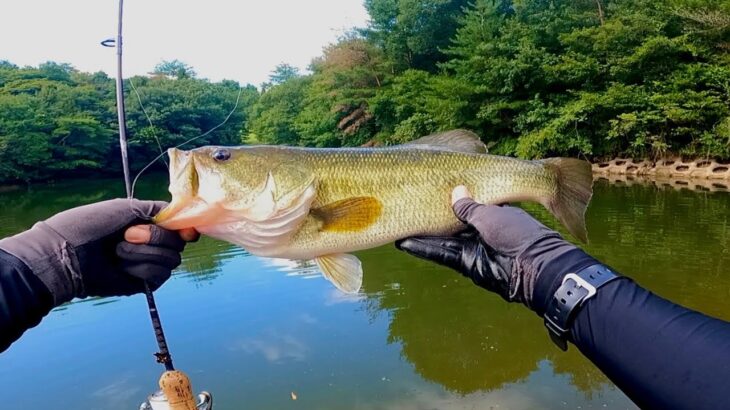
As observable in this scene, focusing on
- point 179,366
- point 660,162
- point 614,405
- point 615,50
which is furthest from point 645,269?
point 615,50

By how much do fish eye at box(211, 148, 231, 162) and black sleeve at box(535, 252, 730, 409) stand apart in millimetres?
1684

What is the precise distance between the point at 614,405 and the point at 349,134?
123 ft

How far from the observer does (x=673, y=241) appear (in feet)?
38.2

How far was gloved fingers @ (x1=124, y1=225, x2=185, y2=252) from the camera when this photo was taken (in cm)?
212

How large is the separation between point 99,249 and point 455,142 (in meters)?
1.96

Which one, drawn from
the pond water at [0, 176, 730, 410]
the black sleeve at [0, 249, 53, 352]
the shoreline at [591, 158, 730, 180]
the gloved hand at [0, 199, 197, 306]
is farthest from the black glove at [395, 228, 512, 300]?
the shoreline at [591, 158, 730, 180]

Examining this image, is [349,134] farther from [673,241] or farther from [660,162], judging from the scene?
[673,241]

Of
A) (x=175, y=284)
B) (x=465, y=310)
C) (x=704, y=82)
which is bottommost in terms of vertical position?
(x=175, y=284)

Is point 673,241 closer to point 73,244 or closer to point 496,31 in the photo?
point 73,244

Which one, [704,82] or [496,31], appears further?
[496,31]

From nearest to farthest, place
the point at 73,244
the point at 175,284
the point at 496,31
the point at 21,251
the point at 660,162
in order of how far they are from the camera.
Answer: the point at 21,251 < the point at 73,244 < the point at 175,284 < the point at 660,162 < the point at 496,31

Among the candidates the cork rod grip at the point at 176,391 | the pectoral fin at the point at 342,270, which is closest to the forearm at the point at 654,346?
the pectoral fin at the point at 342,270

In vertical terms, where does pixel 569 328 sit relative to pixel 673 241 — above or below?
above

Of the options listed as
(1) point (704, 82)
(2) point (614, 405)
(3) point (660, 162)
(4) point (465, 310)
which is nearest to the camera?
(2) point (614, 405)
